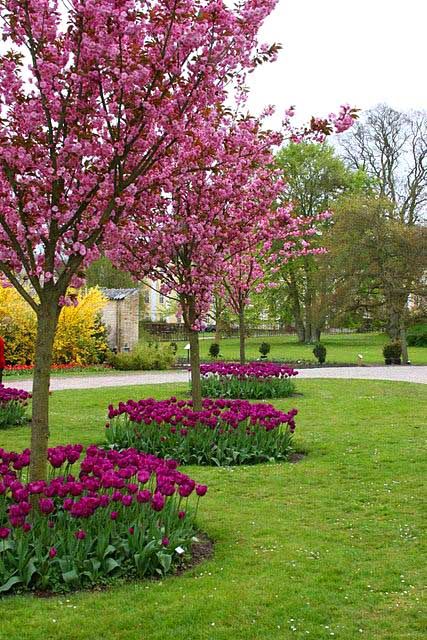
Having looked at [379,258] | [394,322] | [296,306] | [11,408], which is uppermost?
[379,258]

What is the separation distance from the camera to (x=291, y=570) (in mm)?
5035

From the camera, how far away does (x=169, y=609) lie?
4336 mm

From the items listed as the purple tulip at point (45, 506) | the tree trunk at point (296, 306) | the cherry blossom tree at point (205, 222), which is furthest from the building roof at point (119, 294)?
the purple tulip at point (45, 506)

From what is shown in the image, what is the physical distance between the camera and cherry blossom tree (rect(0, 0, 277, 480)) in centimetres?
511

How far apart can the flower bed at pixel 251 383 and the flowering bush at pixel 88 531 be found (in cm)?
1059

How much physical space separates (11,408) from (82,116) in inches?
290

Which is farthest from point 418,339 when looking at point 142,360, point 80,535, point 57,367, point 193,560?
point 80,535

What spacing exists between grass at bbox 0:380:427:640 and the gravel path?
9788mm

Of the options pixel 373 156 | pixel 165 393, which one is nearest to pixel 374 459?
pixel 165 393

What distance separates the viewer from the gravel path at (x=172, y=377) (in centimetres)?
1939

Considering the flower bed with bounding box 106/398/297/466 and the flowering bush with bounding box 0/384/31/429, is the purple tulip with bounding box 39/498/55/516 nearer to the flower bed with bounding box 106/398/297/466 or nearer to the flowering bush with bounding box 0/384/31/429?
the flower bed with bounding box 106/398/297/466

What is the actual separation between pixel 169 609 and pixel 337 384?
50.2 feet

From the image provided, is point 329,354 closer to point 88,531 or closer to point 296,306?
point 296,306

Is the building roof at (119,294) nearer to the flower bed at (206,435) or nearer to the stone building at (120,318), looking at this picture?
the stone building at (120,318)
